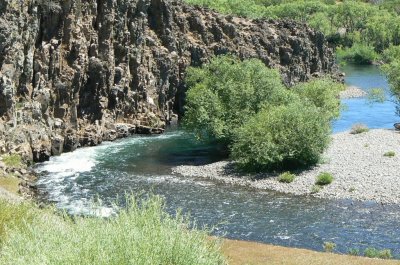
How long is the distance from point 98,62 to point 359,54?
118 metres

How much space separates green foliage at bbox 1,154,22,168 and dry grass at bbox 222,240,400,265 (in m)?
29.0

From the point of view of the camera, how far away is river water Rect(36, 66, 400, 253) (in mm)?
40625

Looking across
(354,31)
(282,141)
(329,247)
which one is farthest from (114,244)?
(354,31)

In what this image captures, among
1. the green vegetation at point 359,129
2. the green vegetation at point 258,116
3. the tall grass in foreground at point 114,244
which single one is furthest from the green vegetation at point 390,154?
the tall grass in foreground at point 114,244

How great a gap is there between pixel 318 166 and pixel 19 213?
40.2 metres

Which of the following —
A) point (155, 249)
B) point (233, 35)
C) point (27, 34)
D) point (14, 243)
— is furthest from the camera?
point (233, 35)

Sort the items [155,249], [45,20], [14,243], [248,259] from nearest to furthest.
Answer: [155,249] → [14,243] → [248,259] → [45,20]

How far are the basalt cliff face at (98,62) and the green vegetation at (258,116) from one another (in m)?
10.9

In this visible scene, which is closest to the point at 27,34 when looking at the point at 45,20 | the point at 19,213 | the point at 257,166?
the point at 45,20

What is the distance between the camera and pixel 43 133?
214ft

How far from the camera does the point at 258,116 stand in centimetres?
6347

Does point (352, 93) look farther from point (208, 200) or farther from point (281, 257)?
point (281, 257)

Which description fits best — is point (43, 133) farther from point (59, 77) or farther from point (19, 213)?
point (19, 213)

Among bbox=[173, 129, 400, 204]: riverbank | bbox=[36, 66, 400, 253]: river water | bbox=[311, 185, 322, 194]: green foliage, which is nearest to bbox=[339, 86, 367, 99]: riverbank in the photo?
bbox=[173, 129, 400, 204]: riverbank
